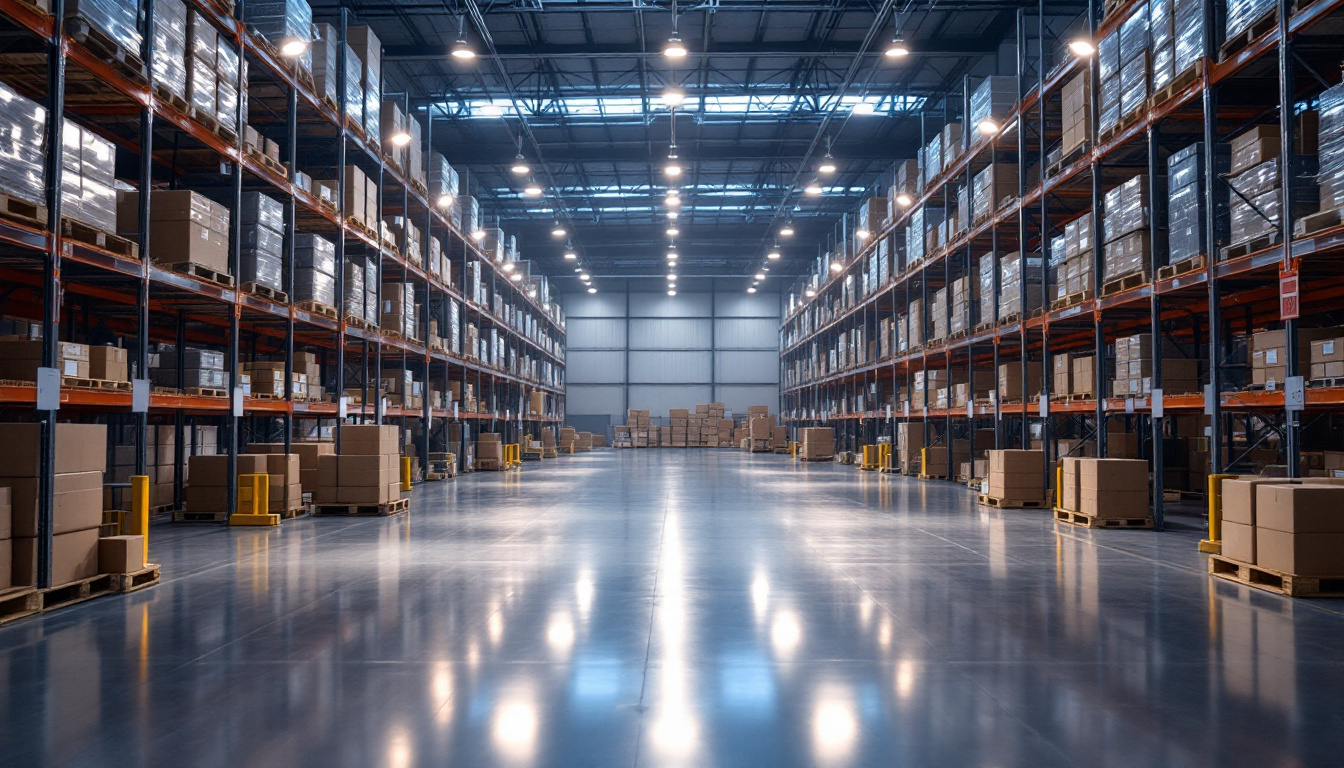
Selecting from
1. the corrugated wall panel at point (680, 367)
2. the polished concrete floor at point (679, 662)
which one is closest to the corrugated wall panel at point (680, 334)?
the corrugated wall panel at point (680, 367)

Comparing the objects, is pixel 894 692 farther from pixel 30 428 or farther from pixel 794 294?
pixel 794 294

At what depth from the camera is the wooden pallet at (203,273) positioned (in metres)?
8.94

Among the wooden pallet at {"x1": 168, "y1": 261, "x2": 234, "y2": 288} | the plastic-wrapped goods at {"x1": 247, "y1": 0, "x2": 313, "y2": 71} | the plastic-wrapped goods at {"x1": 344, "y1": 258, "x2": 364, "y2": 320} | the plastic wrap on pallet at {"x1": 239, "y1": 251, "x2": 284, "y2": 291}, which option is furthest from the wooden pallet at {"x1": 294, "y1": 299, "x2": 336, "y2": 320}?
the plastic-wrapped goods at {"x1": 247, "y1": 0, "x2": 313, "y2": 71}

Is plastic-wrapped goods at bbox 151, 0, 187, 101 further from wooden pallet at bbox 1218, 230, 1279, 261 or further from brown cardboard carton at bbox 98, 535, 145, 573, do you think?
wooden pallet at bbox 1218, 230, 1279, 261

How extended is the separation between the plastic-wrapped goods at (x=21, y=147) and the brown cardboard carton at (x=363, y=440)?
5733 mm

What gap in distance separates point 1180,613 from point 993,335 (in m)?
9.85

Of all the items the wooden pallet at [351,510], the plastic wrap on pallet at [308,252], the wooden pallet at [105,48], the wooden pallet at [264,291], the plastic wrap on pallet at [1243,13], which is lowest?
the wooden pallet at [351,510]

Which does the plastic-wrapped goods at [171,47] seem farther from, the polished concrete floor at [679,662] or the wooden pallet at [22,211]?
the polished concrete floor at [679,662]

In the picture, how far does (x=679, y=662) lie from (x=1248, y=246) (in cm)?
718

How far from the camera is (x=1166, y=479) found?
14.9 metres

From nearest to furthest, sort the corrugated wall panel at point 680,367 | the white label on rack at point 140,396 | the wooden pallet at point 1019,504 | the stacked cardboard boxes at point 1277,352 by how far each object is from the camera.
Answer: the white label on rack at point 140,396
the stacked cardboard boxes at point 1277,352
the wooden pallet at point 1019,504
the corrugated wall panel at point 680,367

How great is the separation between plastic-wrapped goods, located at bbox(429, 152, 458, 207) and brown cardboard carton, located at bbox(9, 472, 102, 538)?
42.9 ft

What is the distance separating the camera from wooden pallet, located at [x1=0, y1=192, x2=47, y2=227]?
5926 millimetres

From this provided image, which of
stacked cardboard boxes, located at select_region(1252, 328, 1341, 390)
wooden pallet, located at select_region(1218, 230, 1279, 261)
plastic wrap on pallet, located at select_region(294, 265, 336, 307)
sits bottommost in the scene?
stacked cardboard boxes, located at select_region(1252, 328, 1341, 390)
